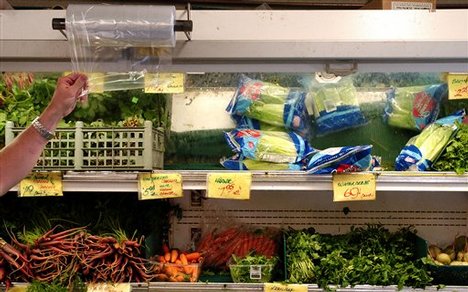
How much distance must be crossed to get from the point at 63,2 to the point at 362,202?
177cm

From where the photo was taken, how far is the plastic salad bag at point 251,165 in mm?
2145

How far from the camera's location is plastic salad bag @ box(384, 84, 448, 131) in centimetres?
229

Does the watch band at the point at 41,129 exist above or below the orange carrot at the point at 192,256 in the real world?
above

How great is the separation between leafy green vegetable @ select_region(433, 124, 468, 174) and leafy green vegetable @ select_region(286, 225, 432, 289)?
16.7 inches

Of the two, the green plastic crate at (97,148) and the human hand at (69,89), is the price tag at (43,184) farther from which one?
the human hand at (69,89)

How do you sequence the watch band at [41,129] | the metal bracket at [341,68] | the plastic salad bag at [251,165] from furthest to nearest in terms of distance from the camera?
the plastic salad bag at [251,165], the metal bracket at [341,68], the watch band at [41,129]

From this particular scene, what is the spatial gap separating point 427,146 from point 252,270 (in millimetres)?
971

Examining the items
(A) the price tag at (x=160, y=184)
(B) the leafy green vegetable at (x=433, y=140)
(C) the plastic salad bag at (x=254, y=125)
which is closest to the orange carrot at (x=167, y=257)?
(A) the price tag at (x=160, y=184)

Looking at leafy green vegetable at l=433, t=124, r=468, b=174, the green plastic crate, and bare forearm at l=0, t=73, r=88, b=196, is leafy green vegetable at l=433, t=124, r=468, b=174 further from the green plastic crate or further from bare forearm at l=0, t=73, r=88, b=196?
bare forearm at l=0, t=73, r=88, b=196

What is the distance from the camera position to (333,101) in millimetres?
2266

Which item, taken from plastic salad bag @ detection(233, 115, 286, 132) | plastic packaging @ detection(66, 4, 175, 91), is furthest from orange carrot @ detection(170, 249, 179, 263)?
plastic packaging @ detection(66, 4, 175, 91)

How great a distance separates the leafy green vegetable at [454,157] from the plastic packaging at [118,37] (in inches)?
52.7

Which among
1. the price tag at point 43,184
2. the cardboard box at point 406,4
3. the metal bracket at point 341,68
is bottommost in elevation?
the price tag at point 43,184

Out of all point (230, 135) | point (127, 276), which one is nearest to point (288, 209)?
point (230, 135)
